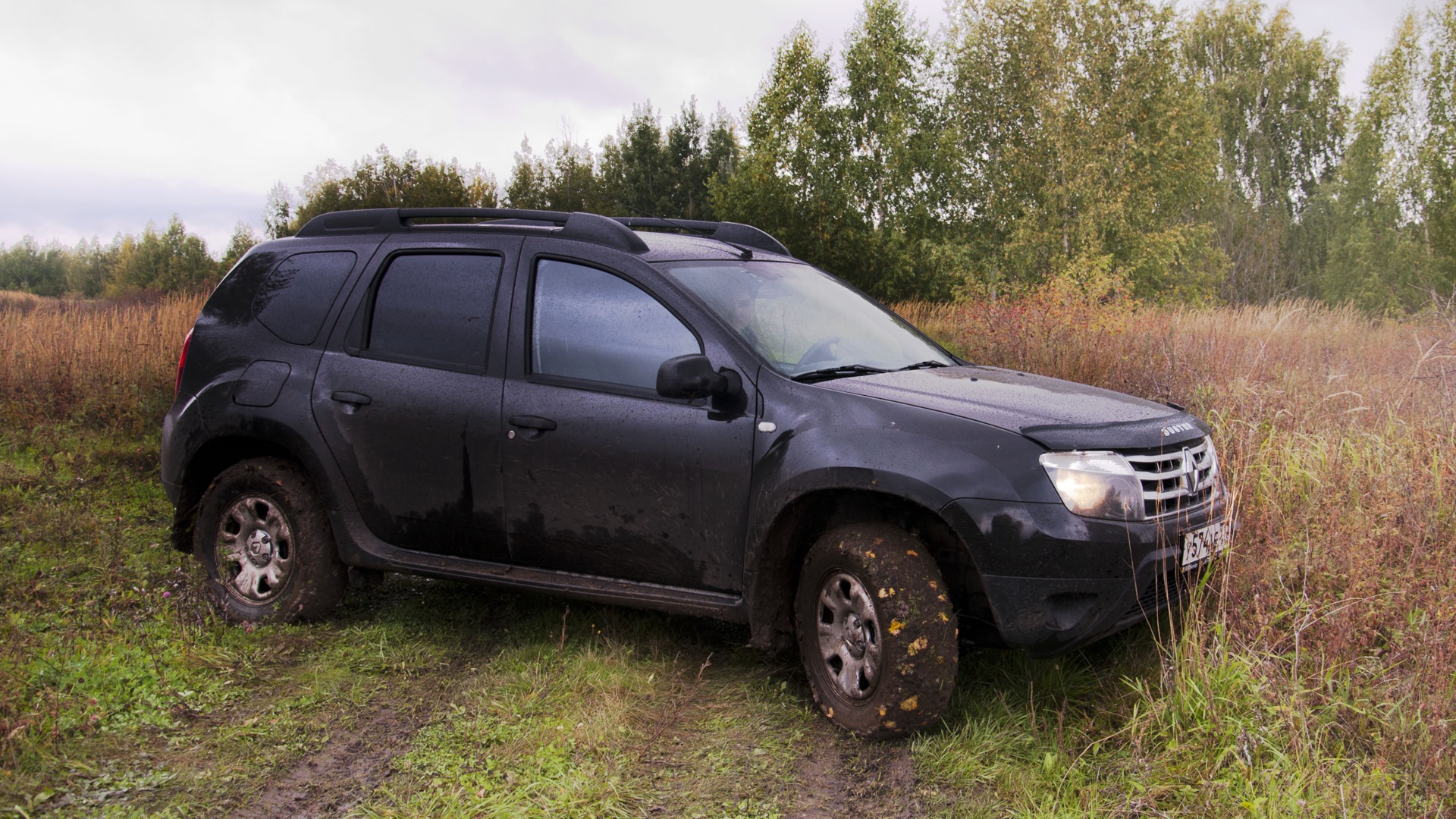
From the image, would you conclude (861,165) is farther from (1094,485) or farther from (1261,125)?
(1094,485)

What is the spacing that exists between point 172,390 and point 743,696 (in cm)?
856

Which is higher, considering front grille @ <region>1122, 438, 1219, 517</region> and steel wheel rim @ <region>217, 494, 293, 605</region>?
front grille @ <region>1122, 438, 1219, 517</region>

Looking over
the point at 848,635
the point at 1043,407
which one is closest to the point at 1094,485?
the point at 1043,407

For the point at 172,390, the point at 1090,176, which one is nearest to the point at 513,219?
the point at 172,390

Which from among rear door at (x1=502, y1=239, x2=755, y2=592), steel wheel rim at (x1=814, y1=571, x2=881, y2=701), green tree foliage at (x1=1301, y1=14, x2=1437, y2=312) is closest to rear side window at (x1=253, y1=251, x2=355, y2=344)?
rear door at (x1=502, y1=239, x2=755, y2=592)

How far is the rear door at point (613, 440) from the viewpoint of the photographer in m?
3.73

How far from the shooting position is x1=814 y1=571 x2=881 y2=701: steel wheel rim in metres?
3.48

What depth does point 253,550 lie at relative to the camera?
4812 millimetres

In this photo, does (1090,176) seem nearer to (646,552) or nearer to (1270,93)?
(1270,93)

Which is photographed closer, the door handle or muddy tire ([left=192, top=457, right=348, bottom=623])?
the door handle

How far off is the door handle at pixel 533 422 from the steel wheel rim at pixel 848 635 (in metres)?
1.26

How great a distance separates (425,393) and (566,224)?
0.95 m

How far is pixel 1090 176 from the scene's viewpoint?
30031 millimetres

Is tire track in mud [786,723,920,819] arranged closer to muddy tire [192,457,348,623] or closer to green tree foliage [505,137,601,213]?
muddy tire [192,457,348,623]
